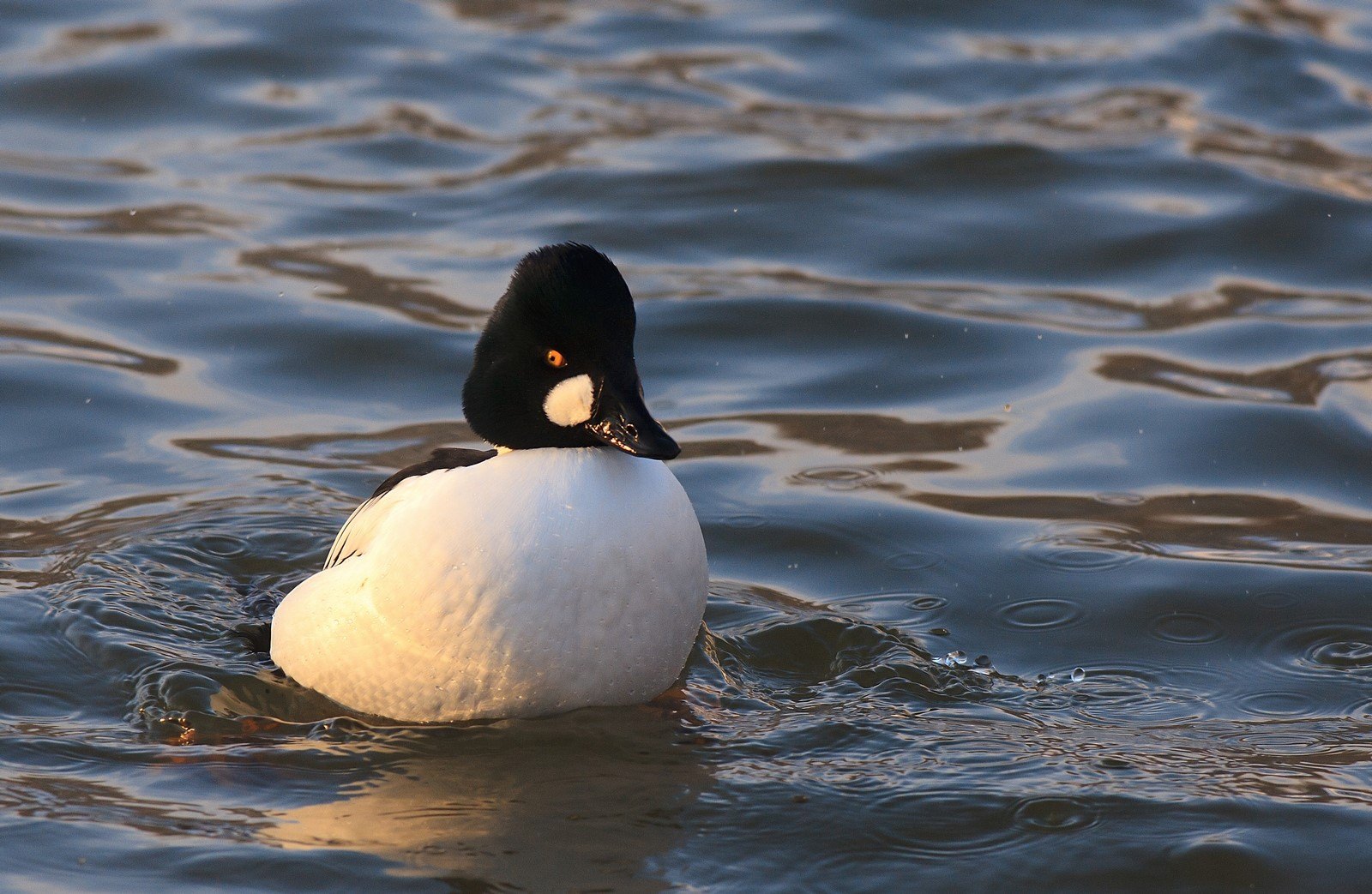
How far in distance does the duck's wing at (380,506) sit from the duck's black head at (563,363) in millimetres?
266

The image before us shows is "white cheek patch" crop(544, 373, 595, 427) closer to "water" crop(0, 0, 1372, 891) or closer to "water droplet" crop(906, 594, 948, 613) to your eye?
"water" crop(0, 0, 1372, 891)

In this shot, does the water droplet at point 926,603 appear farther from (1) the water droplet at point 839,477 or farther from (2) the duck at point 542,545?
(2) the duck at point 542,545

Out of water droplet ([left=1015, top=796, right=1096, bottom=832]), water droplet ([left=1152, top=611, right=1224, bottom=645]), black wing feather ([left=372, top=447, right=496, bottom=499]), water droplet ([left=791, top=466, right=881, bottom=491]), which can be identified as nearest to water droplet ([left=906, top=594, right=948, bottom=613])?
water droplet ([left=1152, top=611, right=1224, bottom=645])

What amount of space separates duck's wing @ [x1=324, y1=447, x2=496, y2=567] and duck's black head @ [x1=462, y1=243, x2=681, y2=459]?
10.5 inches

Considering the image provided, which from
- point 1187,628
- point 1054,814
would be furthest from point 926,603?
point 1054,814

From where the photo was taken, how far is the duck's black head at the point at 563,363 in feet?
16.6

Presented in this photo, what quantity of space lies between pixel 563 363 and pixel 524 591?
27.0 inches

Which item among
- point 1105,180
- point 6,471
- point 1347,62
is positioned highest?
point 1347,62

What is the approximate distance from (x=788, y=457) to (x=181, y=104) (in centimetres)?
680

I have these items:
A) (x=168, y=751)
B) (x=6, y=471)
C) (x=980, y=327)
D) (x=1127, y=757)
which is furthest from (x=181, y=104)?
(x=1127, y=757)

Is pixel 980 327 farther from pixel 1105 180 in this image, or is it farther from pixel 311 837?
pixel 311 837

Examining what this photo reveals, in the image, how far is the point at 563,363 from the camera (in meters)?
5.18

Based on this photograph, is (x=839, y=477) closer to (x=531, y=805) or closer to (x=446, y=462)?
(x=446, y=462)

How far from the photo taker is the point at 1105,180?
12000 mm
